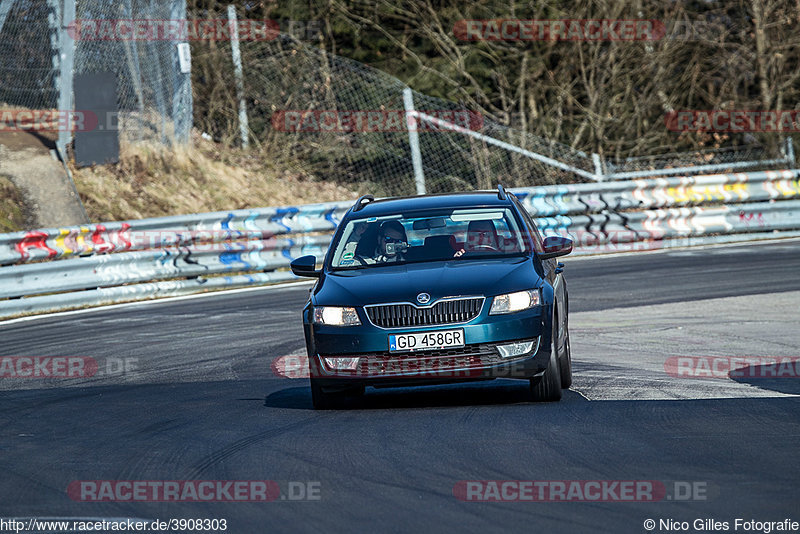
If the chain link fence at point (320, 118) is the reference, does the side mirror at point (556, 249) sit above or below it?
below

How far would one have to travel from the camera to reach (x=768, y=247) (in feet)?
66.7

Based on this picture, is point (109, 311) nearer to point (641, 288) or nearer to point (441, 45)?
point (641, 288)

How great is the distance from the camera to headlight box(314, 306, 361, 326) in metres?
8.05

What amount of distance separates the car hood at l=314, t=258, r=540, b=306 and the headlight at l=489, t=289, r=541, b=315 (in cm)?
4

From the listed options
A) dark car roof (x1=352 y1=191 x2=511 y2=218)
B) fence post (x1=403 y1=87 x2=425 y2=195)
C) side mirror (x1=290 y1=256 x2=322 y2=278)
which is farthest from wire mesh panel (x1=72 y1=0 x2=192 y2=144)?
side mirror (x1=290 y1=256 x2=322 y2=278)

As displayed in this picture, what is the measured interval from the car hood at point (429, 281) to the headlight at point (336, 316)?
4cm

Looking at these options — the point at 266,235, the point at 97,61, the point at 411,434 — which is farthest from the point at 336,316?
the point at 97,61

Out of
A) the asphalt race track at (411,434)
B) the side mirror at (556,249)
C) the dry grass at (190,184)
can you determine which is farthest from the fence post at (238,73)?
the side mirror at (556,249)

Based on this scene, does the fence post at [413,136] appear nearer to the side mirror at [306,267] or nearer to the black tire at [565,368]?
the side mirror at [306,267]

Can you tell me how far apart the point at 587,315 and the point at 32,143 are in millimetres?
11167

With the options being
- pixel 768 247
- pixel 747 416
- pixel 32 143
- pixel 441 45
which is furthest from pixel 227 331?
pixel 441 45

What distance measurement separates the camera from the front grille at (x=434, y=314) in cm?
791

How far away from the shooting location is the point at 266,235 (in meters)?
19.3

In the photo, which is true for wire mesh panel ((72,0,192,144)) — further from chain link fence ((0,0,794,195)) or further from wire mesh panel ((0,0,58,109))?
wire mesh panel ((0,0,58,109))
